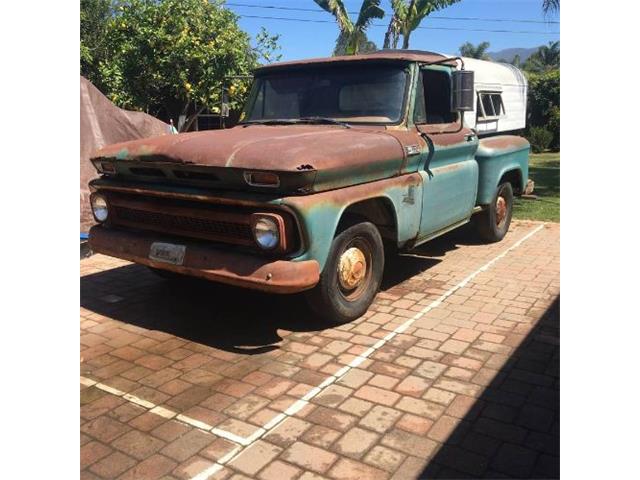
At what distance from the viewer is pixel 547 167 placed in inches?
652

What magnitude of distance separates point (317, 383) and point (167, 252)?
148 cm

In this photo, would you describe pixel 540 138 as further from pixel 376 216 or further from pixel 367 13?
pixel 376 216

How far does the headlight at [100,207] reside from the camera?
4.78 metres

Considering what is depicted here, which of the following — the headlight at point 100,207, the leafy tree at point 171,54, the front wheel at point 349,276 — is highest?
the leafy tree at point 171,54

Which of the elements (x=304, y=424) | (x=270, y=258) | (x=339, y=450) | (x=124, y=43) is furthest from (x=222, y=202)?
(x=124, y=43)

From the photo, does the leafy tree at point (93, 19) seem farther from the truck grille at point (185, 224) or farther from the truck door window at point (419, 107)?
the truck door window at point (419, 107)

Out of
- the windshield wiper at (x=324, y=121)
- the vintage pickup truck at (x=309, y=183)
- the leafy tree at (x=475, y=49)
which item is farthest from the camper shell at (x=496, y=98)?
the leafy tree at (x=475, y=49)

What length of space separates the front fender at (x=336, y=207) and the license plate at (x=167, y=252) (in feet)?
2.98

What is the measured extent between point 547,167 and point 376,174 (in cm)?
1354

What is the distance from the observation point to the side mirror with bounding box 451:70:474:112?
507 centimetres

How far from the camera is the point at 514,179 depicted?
7.84 meters

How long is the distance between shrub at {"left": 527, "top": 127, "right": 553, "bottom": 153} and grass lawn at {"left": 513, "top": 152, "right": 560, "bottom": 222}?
3530mm

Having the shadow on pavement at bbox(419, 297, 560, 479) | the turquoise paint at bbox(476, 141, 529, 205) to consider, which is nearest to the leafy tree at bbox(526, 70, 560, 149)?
the turquoise paint at bbox(476, 141, 529, 205)

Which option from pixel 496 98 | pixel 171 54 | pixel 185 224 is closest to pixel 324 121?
pixel 185 224
